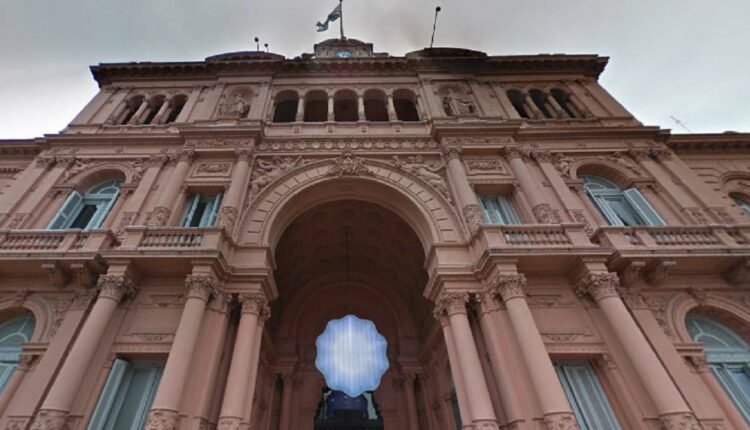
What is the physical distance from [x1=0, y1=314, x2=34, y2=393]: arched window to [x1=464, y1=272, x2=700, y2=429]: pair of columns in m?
12.8

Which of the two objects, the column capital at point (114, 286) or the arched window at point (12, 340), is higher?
the column capital at point (114, 286)

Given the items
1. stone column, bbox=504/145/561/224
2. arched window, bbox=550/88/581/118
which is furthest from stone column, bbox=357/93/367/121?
arched window, bbox=550/88/581/118

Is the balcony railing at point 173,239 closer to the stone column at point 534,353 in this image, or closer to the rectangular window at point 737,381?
the stone column at point 534,353

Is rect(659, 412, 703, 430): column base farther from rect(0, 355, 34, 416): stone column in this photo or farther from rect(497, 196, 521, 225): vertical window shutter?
rect(0, 355, 34, 416): stone column

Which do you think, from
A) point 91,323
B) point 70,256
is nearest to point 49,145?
point 70,256

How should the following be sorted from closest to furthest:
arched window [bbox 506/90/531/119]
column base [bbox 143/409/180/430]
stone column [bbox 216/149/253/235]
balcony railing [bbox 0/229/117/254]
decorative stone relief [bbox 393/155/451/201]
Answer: column base [bbox 143/409/180/430] → balcony railing [bbox 0/229/117/254] → stone column [bbox 216/149/253/235] → decorative stone relief [bbox 393/155/451/201] → arched window [bbox 506/90/531/119]

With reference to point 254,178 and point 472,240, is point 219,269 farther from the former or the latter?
point 472,240

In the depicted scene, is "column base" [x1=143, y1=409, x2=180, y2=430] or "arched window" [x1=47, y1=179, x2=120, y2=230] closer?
"column base" [x1=143, y1=409, x2=180, y2=430]

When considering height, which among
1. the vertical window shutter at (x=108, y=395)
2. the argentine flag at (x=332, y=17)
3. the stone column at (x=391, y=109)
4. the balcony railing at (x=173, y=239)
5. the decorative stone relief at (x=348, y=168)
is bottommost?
the vertical window shutter at (x=108, y=395)

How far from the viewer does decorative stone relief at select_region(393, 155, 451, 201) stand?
550 inches

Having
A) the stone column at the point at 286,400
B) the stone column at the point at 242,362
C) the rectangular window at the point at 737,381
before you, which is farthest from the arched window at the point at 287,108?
the rectangular window at the point at 737,381

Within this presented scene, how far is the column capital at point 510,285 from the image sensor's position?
10.1 meters

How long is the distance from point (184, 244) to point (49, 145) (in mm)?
10007

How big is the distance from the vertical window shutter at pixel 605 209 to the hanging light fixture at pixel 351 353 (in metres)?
10.6
